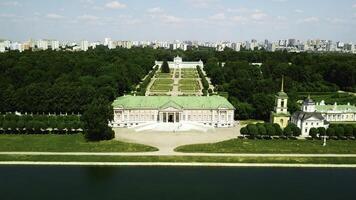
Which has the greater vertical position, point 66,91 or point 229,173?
point 66,91

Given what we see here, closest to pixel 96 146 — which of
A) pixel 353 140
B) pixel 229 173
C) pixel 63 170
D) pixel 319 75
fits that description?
pixel 63 170

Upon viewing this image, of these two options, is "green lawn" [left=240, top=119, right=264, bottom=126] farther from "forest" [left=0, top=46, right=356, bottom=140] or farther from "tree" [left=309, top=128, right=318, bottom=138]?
"tree" [left=309, top=128, right=318, bottom=138]

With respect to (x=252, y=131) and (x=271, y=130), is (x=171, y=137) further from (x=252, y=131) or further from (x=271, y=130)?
(x=271, y=130)

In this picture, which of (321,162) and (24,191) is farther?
(321,162)

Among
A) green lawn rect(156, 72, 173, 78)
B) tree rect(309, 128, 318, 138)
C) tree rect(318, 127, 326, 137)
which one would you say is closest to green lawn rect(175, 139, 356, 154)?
tree rect(309, 128, 318, 138)

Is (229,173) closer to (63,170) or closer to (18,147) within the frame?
(63,170)

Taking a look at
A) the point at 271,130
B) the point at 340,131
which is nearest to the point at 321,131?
the point at 340,131
